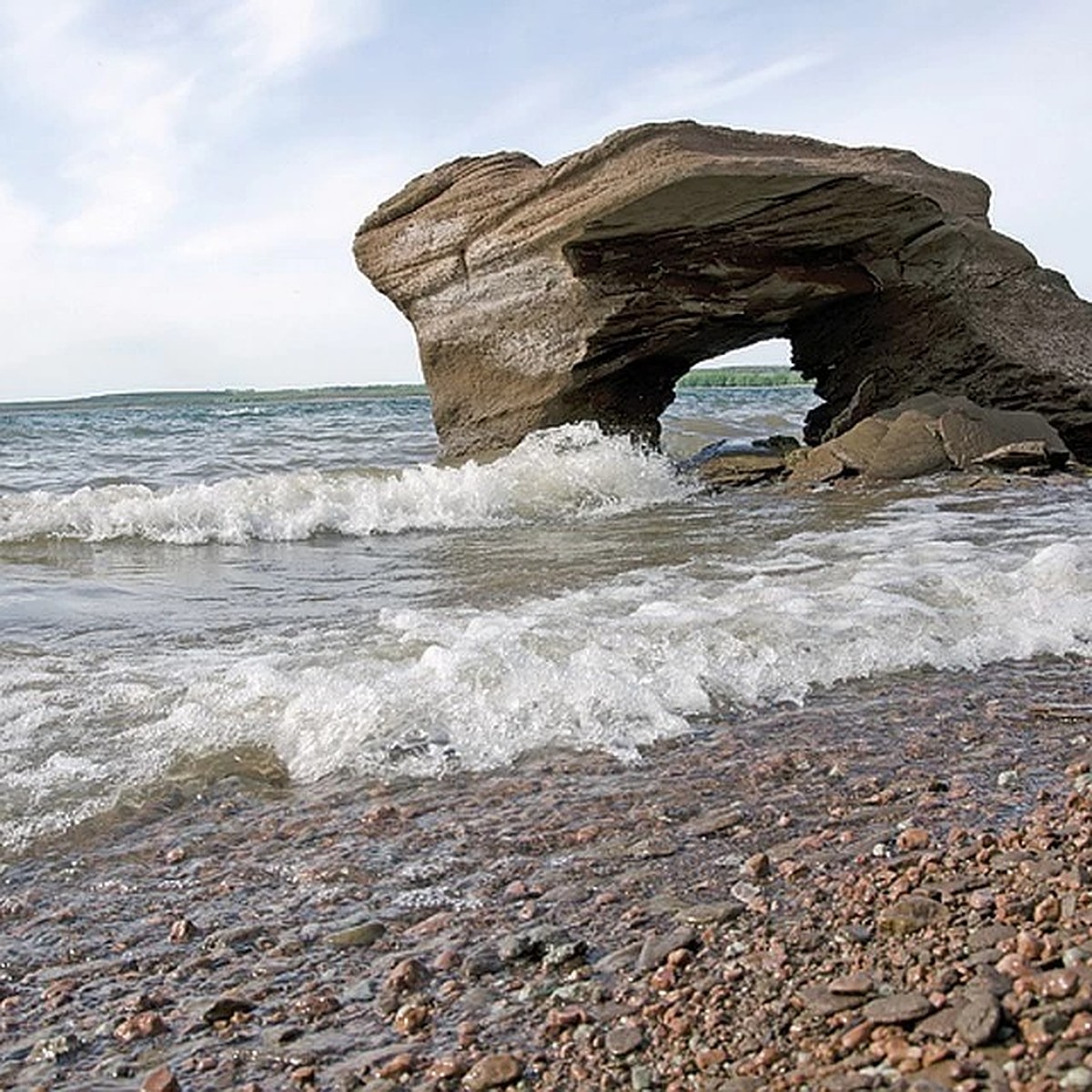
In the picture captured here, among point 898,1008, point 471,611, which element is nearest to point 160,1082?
point 898,1008

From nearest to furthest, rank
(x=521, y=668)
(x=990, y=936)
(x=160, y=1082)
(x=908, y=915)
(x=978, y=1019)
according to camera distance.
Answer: (x=978, y=1019) → (x=160, y=1082) → (x=990, y=936) → (x=908, y=915) → (x=521, y=668)

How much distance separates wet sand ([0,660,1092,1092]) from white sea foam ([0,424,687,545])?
618cm

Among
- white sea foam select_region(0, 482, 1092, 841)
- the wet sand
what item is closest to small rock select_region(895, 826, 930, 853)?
the wet sand

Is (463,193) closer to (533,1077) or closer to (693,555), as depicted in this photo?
(693,555)

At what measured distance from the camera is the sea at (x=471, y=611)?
3.54 m

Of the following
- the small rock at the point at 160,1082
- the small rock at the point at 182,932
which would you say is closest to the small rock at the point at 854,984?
the small rock at the point at 160,1082

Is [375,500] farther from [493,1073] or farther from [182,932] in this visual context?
[493,1073]

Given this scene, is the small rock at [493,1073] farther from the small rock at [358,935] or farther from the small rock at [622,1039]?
the small rock at [358,935]

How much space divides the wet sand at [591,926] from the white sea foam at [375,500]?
6185 mm

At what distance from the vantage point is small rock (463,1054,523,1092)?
5.82ft

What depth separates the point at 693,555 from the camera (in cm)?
687

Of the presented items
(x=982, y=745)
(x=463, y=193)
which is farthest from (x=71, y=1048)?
(x=463, y=193)

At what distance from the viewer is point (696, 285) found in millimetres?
10898

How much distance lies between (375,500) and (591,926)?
25.8 ft
